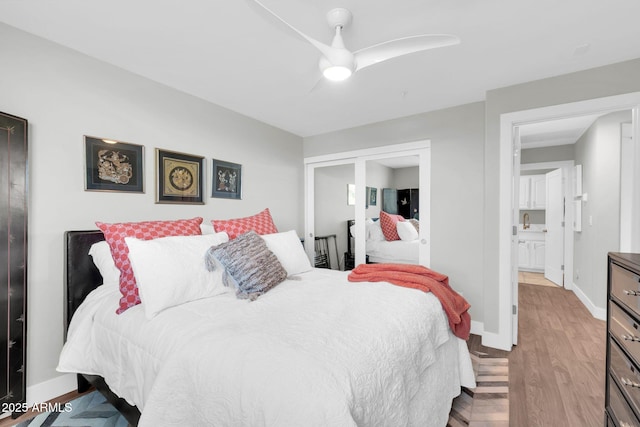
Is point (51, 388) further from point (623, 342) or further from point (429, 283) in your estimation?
point (623, 342)

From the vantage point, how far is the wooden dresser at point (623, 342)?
43.2 inches

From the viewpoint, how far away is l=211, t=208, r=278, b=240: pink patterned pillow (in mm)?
2381

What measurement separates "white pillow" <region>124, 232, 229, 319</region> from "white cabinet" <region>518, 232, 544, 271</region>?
6055 mm

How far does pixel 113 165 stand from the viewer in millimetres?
2186

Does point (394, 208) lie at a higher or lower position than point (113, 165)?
lower

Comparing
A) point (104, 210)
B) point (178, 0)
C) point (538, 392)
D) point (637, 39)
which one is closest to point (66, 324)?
point (104, 210)

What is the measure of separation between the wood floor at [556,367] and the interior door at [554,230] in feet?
3.96

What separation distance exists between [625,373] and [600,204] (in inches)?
119

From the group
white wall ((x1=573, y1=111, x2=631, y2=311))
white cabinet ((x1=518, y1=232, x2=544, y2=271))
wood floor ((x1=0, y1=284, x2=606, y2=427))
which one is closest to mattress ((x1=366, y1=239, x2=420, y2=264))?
wood floor ((x1=0, y1=284, x2=606, y2=427))

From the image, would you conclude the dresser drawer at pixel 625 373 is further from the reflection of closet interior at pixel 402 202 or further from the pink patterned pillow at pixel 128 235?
the pink patterned pillow at pixel 128 235

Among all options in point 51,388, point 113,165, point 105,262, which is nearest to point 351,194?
point 113,165

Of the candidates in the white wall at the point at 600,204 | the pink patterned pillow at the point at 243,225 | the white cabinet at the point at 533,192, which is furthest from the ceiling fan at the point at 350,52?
the white cabinet at the point at 533,192

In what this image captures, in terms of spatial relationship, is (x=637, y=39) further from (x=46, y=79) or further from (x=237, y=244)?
(x=46, y=79)

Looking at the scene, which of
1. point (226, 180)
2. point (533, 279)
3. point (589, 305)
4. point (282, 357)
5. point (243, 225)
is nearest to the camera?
point (282, 357)
